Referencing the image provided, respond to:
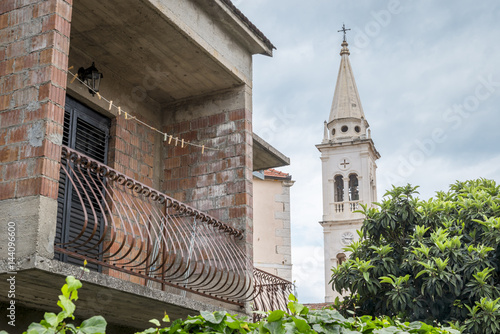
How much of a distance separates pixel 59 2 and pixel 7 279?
2.61m

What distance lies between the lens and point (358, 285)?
1020 centimetres

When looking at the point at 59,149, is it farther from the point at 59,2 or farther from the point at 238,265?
the point at 238,265

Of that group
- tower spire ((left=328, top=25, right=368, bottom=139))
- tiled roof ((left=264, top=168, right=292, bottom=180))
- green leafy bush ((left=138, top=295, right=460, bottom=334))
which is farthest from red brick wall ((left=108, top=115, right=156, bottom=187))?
tower spire ((left=328, top=25, right=368, bottom=139))

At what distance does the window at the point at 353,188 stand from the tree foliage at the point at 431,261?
4775 centimetres

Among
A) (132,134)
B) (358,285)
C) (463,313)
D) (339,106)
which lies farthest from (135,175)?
(339,106)

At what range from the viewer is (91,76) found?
9023 mm

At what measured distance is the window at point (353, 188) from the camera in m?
59.3

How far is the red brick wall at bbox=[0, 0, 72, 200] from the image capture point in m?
6.11

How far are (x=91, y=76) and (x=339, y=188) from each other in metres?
52.2

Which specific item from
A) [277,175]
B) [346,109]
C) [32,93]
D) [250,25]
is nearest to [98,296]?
[32,93]

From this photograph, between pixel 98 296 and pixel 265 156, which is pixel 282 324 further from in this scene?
pixel 265 156

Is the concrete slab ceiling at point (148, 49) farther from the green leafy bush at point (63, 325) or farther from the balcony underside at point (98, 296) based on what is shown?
the green leafy bush at point (63, 325)

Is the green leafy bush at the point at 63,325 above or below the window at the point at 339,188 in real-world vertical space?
below

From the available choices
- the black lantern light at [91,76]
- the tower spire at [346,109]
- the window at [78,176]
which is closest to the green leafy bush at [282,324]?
the window at [78,176]
